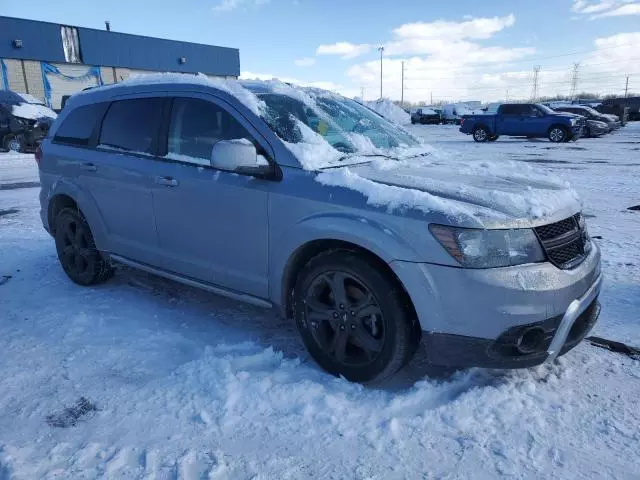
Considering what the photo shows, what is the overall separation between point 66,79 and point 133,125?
1332 inches

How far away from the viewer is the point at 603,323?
355cm

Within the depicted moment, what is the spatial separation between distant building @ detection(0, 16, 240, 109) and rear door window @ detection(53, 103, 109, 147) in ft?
101

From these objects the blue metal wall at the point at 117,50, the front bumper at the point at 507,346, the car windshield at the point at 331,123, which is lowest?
the front bumper at the point at 507,346

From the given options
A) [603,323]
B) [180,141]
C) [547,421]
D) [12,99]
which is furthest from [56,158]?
[12,99]

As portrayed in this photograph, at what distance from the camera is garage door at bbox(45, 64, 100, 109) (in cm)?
3184

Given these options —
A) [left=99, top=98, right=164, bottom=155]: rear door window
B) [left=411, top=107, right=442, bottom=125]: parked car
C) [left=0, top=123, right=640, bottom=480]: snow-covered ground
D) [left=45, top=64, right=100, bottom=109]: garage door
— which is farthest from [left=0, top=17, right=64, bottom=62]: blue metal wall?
[left=0, top=123, right=640, bottom=480]: snow-covered ground

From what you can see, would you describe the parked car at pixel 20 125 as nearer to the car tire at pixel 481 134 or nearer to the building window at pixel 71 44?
the car tire at pixel 481 134

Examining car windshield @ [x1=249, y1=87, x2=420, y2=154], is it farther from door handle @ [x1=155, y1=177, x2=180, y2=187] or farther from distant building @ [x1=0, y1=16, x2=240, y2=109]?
distant building @ [x1=0, y1=16, x2=240, y2=109]

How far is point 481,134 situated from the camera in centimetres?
Result: 2155

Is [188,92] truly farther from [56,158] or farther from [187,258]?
[56,158]

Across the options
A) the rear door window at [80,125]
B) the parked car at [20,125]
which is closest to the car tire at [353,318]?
the rear door window at [80,125]

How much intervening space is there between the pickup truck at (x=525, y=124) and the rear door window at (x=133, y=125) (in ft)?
62.5

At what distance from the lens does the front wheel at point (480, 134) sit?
21.4m

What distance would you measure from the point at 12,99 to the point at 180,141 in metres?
16.2
